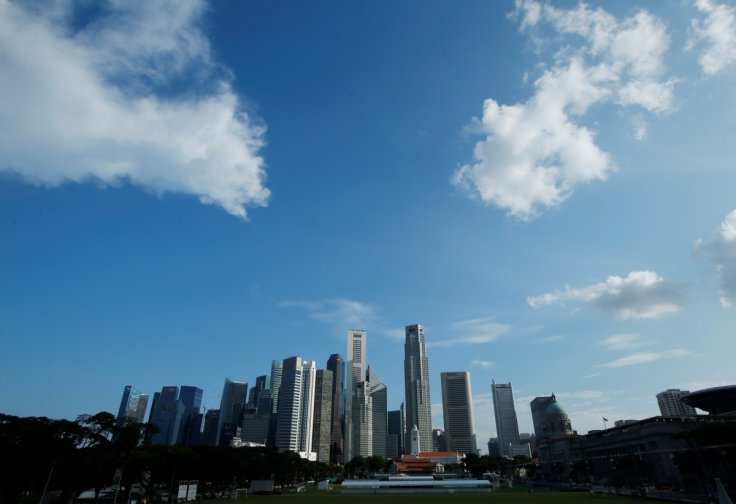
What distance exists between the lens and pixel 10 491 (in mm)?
55125

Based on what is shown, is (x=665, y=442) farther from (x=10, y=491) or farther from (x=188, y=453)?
(x=10, y=491)

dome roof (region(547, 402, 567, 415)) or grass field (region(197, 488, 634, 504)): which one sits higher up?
dome roof (region(547, 402, 567, 415))

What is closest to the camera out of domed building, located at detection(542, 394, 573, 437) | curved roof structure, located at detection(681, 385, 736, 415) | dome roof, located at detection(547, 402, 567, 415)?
curved roof structure, located at detection(681, 385, 736, 415)

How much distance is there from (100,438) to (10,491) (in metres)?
10.4

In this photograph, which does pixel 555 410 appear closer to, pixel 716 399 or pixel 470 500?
pixel 716 399

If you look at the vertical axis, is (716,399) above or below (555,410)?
below

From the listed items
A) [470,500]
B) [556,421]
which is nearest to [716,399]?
[556,421]

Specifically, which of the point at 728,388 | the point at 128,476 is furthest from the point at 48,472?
the point at 728,388

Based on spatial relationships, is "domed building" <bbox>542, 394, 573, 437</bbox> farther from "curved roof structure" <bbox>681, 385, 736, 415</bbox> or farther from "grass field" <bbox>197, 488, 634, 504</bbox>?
"grass field" <bbox>197, 488, 634, 504</bbox>

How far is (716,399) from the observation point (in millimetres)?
110812

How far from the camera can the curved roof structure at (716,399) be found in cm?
10844

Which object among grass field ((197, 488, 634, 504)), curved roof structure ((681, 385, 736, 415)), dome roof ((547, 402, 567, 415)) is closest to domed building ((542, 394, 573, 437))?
dome roof ((547, 402, 567, 415))

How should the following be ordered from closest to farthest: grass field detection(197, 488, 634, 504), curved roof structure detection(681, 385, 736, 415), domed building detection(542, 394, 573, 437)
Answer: grass field detection(197, 488, 634, 504), curved roof structure detection(681, 385, 736, 415), domed building detection(542, 394, 573, 437)

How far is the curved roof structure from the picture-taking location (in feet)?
356
